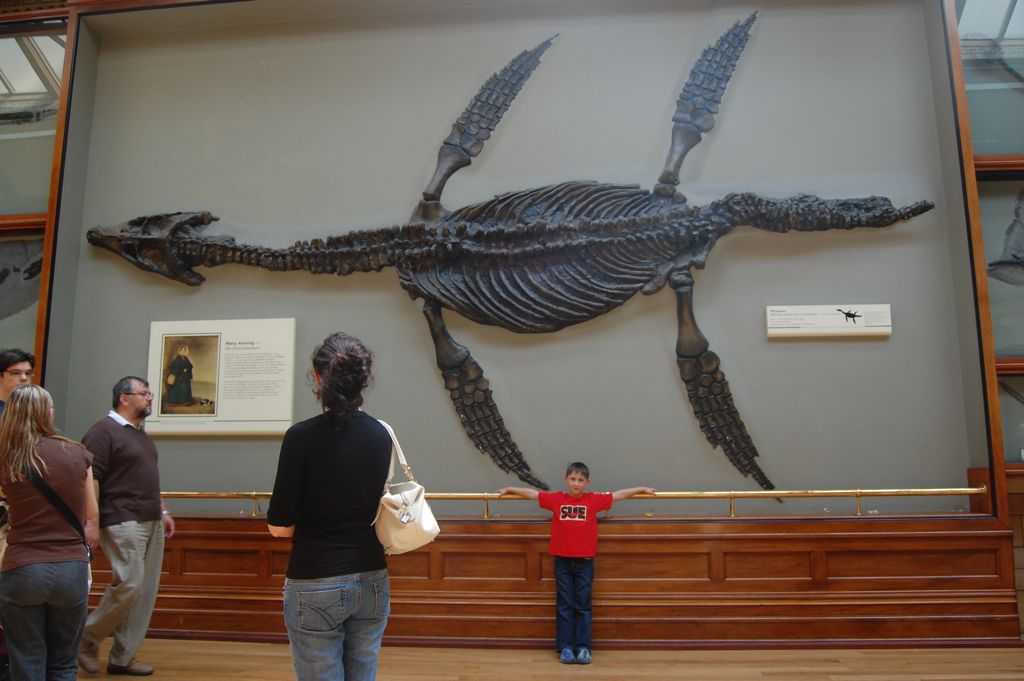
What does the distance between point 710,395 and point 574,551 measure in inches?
50.5

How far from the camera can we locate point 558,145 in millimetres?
5008

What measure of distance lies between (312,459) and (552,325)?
2836 millimetres

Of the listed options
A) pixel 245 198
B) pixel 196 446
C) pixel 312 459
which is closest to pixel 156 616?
pixel 196 446

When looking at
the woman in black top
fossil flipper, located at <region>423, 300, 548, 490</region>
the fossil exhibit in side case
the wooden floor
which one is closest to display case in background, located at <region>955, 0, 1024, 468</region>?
the fossil exhibit in side case

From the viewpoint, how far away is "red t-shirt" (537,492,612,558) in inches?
160

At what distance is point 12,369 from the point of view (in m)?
3.21

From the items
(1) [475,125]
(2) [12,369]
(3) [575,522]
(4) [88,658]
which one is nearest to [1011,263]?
(3) [575,522]

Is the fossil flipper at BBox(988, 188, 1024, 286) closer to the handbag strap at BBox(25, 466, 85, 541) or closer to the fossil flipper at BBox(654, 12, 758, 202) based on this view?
the fossil flipper at BBox(654, 12, 758, 202)

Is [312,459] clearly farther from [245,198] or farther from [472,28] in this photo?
[472,28]

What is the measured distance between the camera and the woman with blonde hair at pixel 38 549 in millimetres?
2486

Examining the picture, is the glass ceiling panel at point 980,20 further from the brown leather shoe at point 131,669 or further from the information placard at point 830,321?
the brown leather shoe at point 131,669

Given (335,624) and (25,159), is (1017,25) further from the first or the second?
(25,159)

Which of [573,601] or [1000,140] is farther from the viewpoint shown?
[1000,140]

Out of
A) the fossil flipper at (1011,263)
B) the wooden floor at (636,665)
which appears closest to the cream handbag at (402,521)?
the wooden floor at (636,665)
